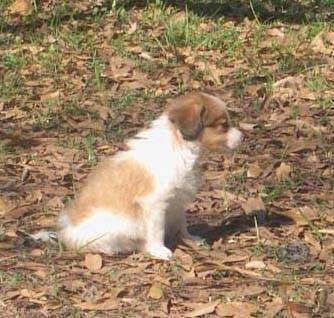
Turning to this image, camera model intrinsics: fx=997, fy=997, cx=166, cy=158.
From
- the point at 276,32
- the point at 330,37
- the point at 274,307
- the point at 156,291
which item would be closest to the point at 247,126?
the point at 330,37

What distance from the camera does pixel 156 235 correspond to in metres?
Answer: 6.28

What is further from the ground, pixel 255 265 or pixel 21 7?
pixel 21 7

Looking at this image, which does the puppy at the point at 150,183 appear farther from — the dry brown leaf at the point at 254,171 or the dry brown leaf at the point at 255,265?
the dry brown leaf at the point at 254,171

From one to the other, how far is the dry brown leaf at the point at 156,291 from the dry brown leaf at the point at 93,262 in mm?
453

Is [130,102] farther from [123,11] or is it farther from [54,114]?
[123,11]

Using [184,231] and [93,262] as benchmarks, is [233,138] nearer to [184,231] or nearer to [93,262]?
[184,231]

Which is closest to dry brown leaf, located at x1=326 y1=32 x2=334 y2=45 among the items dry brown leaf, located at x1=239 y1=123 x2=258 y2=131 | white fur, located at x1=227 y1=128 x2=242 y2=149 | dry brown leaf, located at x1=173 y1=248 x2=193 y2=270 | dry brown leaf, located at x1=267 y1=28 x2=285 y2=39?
dry brown leaf, located at x1=267 y1=28 x2=285 y2=39

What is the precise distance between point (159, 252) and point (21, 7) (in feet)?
21.5

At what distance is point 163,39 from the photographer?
36.1 feet

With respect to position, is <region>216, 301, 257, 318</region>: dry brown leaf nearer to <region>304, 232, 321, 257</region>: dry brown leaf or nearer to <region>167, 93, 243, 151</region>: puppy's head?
<region>304, 232, 321, 257</region>: dry brown leaf

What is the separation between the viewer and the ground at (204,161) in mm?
5766

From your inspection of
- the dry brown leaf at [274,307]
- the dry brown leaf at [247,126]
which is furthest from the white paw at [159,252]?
the dry brown leaf at [247,126]

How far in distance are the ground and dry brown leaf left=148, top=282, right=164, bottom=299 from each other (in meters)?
0.01

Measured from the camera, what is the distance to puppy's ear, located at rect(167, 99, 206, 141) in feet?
20.2
